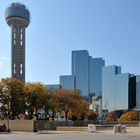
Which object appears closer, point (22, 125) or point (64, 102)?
point (22, 125)

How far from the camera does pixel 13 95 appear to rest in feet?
284

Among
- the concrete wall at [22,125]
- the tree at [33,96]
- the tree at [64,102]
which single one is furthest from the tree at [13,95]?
the concrete wall at [22,125]

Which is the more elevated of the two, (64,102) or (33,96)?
(33,96)

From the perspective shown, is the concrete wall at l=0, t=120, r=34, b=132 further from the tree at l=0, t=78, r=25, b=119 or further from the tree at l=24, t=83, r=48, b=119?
the tree at l=24, t=83, r=48, b=119

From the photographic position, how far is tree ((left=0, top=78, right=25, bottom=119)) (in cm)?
8575

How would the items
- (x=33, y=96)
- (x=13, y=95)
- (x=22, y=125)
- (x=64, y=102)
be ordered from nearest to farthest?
(x=22, y=125), (x=13, y=95), (x=33, y=96), (x=64, y=102)

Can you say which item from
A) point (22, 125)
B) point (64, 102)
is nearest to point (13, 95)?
point (64, 102)

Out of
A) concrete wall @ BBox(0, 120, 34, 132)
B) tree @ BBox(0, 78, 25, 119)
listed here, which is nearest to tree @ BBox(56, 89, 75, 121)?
tree @ BBox(0, 78, 25, 119)

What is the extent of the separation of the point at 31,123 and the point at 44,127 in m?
14.0

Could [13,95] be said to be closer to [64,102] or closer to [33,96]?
[33,96]

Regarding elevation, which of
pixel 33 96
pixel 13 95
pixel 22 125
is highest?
pixel 13 95

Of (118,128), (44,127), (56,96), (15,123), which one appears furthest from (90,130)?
(56,96)

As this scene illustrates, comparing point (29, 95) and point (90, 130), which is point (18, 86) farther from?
point (90, 130)

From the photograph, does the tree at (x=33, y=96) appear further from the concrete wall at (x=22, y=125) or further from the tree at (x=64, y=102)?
the concrete wall at (x=22, y=125)
